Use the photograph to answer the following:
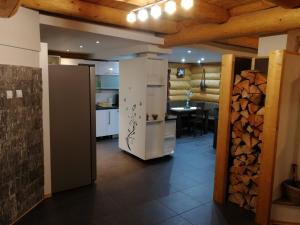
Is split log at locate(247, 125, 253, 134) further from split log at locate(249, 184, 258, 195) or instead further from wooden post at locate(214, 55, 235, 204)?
split log at locate(249, 184, 258, 195)

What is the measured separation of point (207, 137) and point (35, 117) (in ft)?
17.1

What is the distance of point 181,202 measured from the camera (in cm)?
323

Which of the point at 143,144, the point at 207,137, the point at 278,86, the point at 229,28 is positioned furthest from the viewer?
the point at 207,137

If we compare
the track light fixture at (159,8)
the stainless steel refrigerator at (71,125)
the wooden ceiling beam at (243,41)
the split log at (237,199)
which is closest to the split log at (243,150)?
the split log at (237,199)

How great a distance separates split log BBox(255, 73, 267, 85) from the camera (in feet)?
9.47

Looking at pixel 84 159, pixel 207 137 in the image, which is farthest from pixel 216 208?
pixel 207 137

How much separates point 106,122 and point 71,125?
2925 millimetres

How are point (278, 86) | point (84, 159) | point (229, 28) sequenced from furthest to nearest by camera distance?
1. point (84, 159)
2. point (229, 28)
3. point (278, 86)

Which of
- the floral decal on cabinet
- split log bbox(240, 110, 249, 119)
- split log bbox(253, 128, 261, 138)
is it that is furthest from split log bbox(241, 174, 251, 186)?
the floral decal on cabinet

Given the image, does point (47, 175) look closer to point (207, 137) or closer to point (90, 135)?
point (90, 135)

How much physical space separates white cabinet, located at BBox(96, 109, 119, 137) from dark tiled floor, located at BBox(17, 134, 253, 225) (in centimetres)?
154

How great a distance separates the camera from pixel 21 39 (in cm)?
268

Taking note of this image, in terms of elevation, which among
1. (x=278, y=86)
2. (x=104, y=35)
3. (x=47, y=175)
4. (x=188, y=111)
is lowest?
(x=47, y=175)

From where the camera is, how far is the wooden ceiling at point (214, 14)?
2768mm
